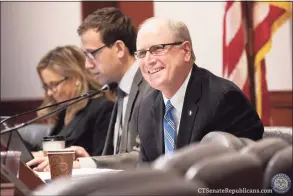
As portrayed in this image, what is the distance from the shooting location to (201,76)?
192cm

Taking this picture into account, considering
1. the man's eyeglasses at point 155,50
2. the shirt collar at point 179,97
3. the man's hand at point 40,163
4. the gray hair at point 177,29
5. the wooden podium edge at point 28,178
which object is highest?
the gray hair at point 177,29

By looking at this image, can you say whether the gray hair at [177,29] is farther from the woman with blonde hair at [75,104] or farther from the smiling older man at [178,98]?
the woman with blonde hair at [75,104]

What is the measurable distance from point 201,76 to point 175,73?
85mm

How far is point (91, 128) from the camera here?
3.18 metres

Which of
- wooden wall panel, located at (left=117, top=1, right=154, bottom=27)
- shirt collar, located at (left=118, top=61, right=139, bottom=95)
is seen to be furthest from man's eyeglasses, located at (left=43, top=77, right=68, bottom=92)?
wooden wall panel, located at (left=117, top=1, right=154, bottom=27)

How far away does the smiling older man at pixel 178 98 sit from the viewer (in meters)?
1.80

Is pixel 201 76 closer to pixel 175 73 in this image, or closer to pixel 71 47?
pixel 175 73

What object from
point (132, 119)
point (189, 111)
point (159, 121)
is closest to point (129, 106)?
point (132, 119)

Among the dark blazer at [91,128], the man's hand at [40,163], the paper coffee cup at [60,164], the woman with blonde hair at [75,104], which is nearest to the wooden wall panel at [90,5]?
the woman with blonde hair at [75,104]

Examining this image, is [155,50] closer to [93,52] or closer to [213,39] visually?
[93,52]

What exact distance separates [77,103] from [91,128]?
181 mm

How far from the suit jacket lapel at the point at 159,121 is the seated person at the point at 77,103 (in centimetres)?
109

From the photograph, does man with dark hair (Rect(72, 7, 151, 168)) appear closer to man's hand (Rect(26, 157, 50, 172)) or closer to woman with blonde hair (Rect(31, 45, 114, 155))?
woman with blonde hair (Rect(31, 45, 114, 155))

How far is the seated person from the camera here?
3.15 m
